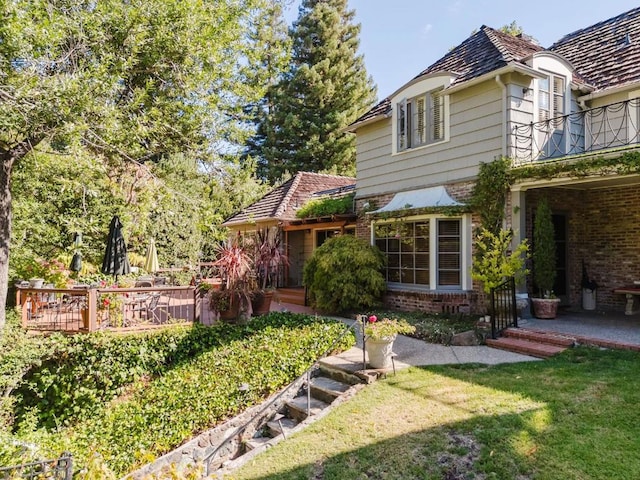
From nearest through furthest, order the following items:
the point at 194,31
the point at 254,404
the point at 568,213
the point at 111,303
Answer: the point at 254,404, the point at 194,31, the point at 111,303, the point at 568,213

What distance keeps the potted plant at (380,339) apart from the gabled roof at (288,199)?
9.02 metres

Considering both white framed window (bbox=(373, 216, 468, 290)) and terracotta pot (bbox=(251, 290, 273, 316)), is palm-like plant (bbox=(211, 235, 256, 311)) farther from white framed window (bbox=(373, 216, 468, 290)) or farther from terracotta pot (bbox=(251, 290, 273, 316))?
white framed window (bbox=(373, 216, 468, 290))

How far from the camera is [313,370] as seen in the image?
25.5 ft

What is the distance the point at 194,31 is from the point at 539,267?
8.79 meters

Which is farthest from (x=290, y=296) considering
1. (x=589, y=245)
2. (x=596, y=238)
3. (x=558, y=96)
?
(x=558, y=96)

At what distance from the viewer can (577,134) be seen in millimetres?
10547

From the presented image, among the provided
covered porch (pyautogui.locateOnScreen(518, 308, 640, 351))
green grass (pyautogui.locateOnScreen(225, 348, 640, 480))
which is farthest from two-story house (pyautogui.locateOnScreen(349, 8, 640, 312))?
green grass (pyautogui.locateOnScreen(225, 348, 640, 480))

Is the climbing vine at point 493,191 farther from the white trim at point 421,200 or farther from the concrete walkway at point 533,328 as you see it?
the concrete walkway at point 533,328

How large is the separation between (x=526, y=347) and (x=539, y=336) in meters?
0.50

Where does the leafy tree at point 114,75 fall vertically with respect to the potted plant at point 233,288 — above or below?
above

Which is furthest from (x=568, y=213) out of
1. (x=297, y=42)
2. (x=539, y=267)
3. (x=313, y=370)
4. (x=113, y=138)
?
(x=297, y=42)

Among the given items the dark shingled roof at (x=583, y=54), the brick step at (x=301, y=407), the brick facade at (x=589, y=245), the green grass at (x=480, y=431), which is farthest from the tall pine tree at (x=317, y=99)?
the green grass at (x=480, y=431)

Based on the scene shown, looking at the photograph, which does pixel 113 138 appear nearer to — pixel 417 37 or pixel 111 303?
pixel 111 303

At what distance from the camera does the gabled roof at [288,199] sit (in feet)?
53.3
